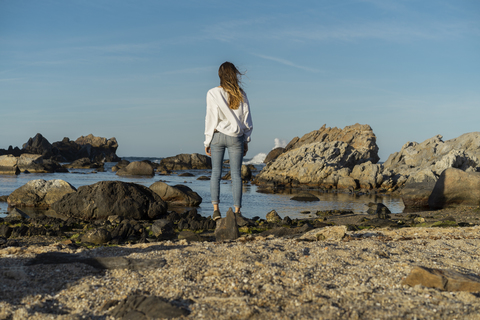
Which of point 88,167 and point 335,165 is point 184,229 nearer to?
point 335,165

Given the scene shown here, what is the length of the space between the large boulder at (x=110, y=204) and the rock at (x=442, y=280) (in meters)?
7.44

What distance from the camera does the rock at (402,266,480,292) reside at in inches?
118

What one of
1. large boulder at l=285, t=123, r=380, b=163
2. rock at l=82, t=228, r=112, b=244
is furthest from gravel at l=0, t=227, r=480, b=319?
large boulder at l=285, t=123, r=380, b=163

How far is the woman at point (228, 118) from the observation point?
20.6 feet

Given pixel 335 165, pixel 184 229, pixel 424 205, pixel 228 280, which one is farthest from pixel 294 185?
pixel 228 280

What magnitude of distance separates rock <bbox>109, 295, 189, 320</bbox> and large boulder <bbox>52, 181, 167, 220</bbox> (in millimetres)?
6939

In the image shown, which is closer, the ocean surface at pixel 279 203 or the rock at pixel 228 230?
the rock at pixel 228 230

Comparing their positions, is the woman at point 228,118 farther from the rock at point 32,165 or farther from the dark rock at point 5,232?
the rock at point 32,165

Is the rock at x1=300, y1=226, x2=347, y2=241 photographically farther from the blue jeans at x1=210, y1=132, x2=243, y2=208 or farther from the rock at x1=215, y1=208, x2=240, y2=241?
the blue jeans at x1=210, y1=132, x2=243, y2=208

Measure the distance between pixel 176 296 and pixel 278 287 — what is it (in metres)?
0.79

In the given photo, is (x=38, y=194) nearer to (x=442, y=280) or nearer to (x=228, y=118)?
(x=228, y=118)

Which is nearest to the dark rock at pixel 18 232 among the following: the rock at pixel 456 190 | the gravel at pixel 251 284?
Result: the gravel at pixel 251 284

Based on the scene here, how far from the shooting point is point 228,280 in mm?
3166

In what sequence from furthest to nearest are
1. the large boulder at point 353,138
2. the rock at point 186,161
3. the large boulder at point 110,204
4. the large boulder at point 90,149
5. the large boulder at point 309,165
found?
the large boulder at point 90,149, the rock at point 186,161, the large boulder at point 353,138, the large boulder at point 309,165, the large boulder at point 110,204
